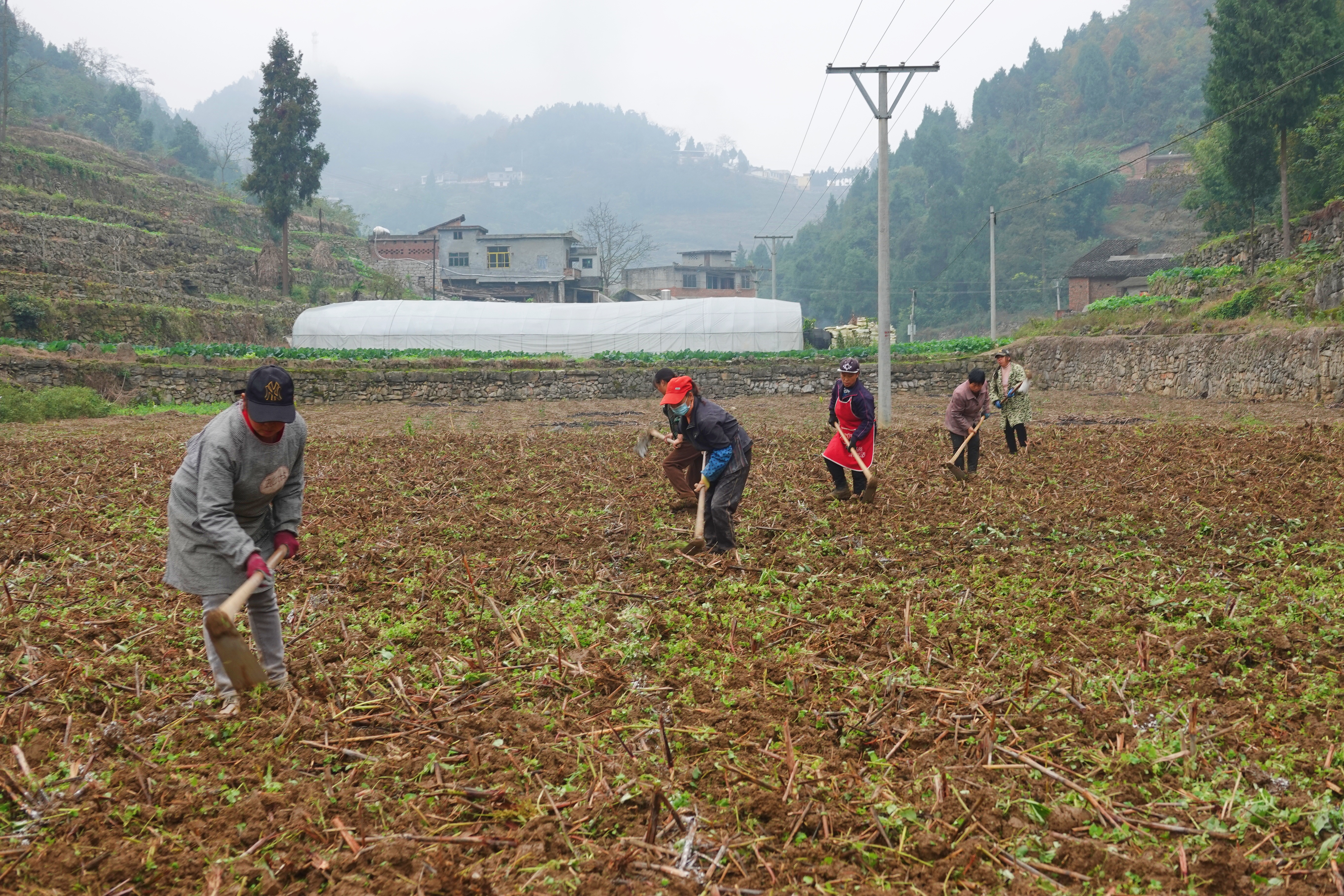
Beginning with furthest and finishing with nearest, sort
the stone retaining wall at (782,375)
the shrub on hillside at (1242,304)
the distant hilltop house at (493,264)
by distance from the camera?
the distant hilltop house at (493,264) < the shrub on hillside at (1242,304) < the stone retaining wall at (782,375)

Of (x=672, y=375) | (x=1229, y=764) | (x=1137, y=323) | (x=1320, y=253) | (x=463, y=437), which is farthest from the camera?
(x=1137, y=323)

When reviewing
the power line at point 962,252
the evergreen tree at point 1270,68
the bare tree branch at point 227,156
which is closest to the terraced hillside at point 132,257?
the bare tree branch at point 227,156

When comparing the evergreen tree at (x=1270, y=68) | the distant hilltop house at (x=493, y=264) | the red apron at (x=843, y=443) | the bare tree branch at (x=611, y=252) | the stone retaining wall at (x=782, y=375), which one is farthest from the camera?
the bare tree branch at (x=611, y=252)

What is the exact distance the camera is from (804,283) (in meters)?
84.1

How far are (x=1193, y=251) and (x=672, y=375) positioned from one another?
3187 centimetres

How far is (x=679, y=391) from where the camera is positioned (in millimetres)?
6941

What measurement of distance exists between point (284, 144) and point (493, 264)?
64.8ft

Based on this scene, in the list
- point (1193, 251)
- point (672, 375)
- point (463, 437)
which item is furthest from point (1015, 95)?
point (672, 375)

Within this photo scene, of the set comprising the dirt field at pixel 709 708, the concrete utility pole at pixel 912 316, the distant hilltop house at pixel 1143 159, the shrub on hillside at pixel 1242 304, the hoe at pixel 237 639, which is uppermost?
the distant hilltop house at pixel 1143 159

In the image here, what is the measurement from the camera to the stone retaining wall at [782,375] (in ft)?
58.4

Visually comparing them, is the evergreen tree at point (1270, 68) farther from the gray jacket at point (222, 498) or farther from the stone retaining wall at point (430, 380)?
the gray jacket at point (222, 498)

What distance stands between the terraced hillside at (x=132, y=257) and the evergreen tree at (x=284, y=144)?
→ 2704 millimetres

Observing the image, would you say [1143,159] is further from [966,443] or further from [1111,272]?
[966,443]

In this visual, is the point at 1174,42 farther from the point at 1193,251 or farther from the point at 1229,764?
the point at 1229,764
